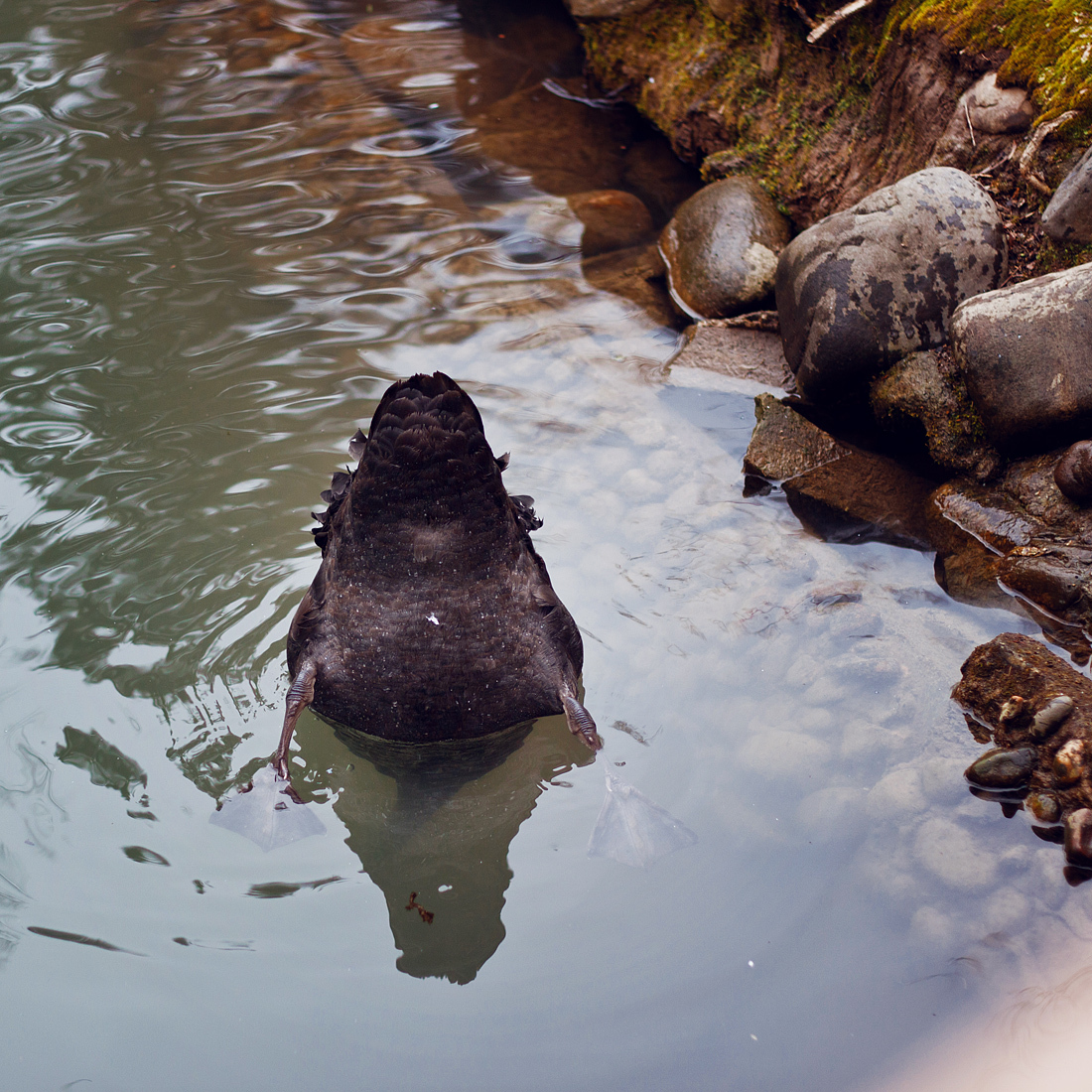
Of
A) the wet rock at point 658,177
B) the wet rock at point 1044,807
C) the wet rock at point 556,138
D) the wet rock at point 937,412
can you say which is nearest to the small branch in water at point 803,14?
the wet rock at point 658,177

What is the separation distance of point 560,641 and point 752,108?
540cm

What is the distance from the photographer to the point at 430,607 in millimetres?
3268

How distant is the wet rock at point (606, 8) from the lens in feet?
26.3

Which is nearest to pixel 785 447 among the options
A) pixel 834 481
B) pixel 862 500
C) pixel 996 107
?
pixel 834 481

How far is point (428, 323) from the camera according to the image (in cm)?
614

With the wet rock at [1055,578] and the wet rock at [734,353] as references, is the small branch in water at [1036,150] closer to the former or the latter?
the wet rock at [734,353]

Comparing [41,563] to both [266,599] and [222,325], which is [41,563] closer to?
[266,599]

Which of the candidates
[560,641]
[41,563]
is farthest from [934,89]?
[41,563]

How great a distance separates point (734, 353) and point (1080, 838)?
3543 millimetres

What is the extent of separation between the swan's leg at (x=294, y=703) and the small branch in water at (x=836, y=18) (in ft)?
17.9

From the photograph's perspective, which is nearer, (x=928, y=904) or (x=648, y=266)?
(x=928, y=904)

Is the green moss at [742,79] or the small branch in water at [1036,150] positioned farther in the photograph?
the green moss at [742,79]

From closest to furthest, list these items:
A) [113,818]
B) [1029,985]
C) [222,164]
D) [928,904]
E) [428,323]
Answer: [1029,985]
[928,904]
[113,818]
[428,323]
[222,164]

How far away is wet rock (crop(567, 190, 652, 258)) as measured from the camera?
7020 millimetres
